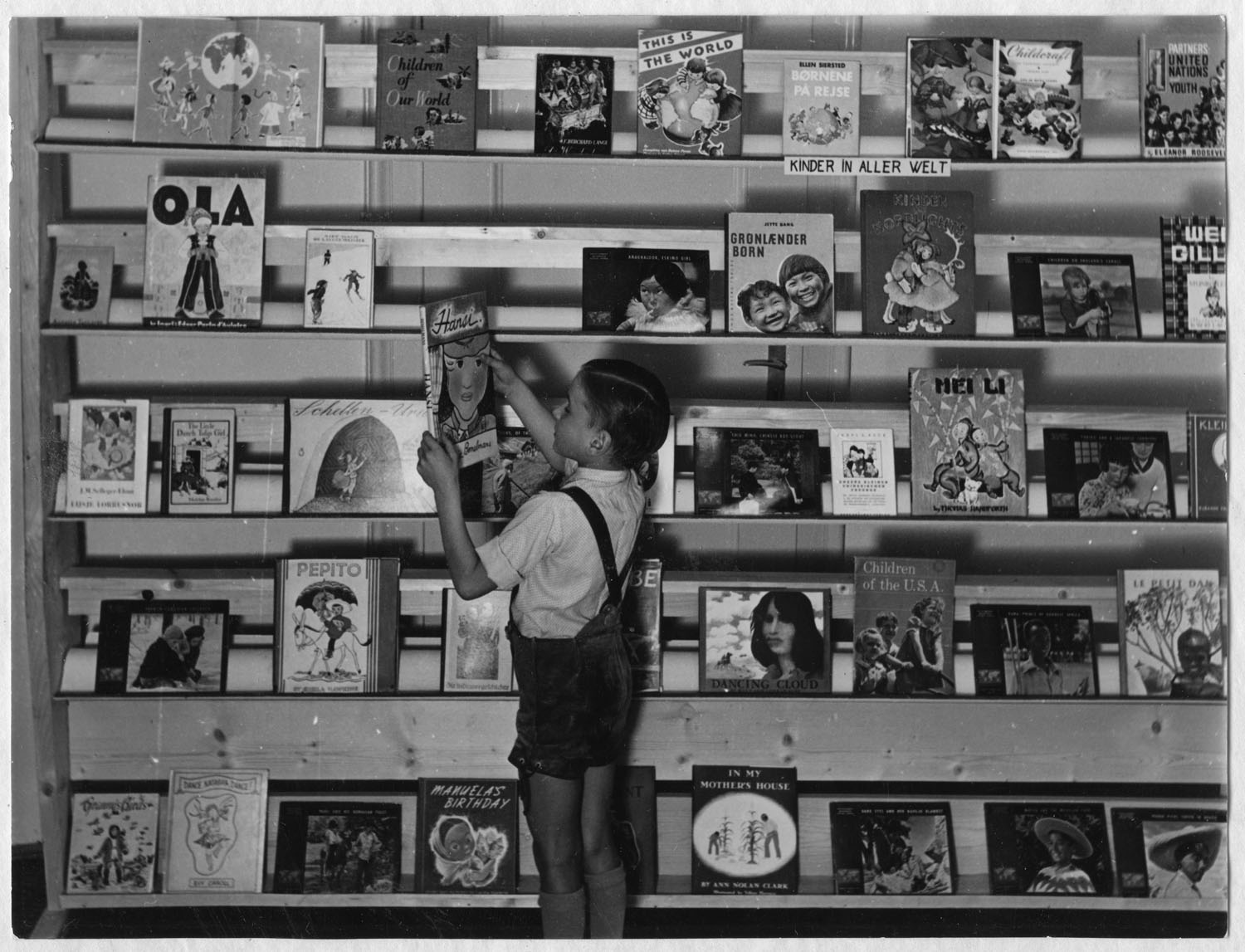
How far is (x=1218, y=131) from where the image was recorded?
302 cm

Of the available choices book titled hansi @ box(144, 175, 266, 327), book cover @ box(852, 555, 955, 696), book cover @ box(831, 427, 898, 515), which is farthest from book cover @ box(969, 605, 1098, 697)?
book titled hansi @ box(144, 175, 266, 327)

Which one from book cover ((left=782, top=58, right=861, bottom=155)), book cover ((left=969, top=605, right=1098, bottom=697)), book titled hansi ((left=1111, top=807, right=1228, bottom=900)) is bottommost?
book titled hansi ((left=1111, top=807, right=1228, bottom=900))

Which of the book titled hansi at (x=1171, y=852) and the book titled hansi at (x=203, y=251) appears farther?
the book titled hansi at (x=1171, y=852)

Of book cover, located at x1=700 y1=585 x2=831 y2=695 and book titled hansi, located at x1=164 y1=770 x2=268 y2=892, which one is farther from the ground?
book cover, located at x1=700 y1=585 x2=831 y2=695

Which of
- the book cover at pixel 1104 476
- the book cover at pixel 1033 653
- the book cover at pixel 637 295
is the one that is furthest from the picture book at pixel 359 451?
the book cover at pixel 1104 476

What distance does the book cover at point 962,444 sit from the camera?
3.11m

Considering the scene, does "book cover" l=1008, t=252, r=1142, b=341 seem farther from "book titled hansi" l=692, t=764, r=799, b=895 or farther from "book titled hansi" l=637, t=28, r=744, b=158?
"book titled hansi" l=692, t=764, r=799, b=895

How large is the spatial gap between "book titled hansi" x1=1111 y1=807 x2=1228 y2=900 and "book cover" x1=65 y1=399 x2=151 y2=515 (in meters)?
2.65

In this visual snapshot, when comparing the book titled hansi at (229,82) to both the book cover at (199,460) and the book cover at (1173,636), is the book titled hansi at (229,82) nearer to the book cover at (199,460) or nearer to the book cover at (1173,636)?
the book cover at (199,460)

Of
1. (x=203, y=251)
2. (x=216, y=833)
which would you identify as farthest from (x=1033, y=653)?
(x=203, y=251)

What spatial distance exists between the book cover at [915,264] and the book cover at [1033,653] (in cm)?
75

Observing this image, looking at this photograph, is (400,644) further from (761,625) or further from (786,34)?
(786,34)

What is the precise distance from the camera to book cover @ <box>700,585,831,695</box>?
315cm

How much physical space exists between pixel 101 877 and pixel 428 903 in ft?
2.72
